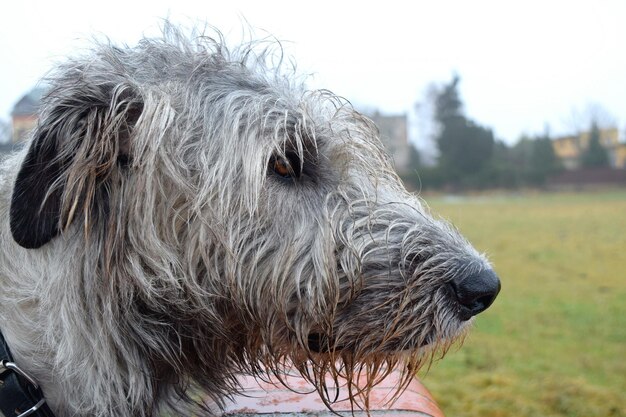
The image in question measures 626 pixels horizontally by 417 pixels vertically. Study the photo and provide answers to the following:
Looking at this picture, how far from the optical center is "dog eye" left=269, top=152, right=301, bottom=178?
2730mm

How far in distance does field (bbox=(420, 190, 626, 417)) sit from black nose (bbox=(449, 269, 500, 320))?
56cm

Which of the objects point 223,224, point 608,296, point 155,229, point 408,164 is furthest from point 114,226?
point 408,164

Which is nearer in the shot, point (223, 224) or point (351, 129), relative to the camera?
point (223, 224)

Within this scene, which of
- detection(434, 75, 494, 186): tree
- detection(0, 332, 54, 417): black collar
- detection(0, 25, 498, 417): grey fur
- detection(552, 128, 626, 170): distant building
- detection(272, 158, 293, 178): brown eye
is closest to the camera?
detection(0, 332, 54, 417): black collar

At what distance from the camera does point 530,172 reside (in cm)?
6919

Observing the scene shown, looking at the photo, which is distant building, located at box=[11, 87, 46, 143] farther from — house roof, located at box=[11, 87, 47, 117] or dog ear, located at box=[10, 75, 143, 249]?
dog ear, located at box=[10, 75, 143, 249]

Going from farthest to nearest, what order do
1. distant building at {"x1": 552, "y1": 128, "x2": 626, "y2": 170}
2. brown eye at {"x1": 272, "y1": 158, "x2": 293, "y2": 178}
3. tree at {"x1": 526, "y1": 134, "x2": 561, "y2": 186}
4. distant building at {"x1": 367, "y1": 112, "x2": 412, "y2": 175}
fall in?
distant building at {"x1": 552, "y1": 128, "x2": 626, "y2": 170}
tree at {"x1": 526, "y1": 134, "x2": 561, "y2": 186}
distant building at {"x1": 367, "y1": 112, "x2": 412, "y2": 175}
brown eye at {"x1": 272, "y1": 158, "x2": 293, "y2": 178}

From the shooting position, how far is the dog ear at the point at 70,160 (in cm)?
243

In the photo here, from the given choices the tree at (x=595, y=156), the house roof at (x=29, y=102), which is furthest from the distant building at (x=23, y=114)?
the tree at (x=595, y=156)

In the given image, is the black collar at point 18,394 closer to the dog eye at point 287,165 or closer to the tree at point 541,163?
the dog eye at point 287,165

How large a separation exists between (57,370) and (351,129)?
1626 mm

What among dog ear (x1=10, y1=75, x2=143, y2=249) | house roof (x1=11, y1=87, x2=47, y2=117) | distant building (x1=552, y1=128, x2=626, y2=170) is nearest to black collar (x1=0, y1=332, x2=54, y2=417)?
dog ear (x1=10, y1=75, x2=143, y2=249)

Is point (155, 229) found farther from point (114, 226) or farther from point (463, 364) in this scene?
point (463, 364)

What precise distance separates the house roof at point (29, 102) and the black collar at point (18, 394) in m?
1.12
